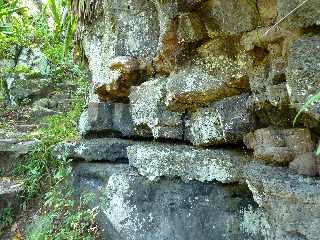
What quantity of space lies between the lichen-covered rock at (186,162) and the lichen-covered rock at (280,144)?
0.63ft

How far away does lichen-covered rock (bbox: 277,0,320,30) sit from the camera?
1871 mm

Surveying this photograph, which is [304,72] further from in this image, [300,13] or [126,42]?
[126,42]

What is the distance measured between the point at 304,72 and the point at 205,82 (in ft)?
2.82

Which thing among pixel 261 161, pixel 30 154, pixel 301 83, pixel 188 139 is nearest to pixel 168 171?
pixel 188 139

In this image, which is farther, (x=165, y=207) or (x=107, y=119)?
(x=107, y=119)

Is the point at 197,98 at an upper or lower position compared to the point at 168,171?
upper

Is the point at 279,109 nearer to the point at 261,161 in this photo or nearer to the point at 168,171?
the point at 261,161

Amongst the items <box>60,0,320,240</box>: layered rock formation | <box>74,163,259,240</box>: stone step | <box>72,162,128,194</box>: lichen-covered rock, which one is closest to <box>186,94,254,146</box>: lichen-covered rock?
<box>60,0,320,240</box>: layered rock formation

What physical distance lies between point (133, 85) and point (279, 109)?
1.44m

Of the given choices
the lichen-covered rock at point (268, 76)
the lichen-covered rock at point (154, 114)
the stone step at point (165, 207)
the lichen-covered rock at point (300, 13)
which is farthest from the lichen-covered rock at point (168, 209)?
the lichen-covered rock at point (300, 13)

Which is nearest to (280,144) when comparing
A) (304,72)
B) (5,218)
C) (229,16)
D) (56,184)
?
(304,72)

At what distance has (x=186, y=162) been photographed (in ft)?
8.99

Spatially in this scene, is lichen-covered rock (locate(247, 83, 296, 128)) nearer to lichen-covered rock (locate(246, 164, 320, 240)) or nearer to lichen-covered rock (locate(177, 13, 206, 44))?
lichen-covered rock (locate(246, 164, 320, 240))

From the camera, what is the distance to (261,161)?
2.33 metres
